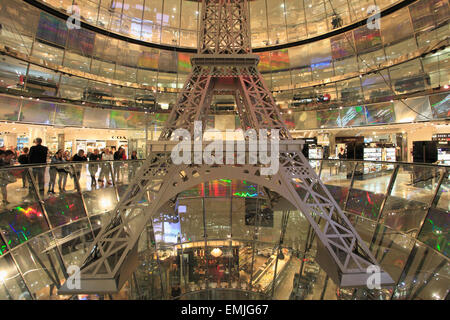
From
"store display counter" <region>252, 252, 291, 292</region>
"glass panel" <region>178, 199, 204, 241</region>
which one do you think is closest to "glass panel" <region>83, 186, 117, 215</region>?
"glass panel" <region>178, 199, 204, 241</region>

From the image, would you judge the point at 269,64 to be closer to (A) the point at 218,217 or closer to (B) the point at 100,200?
(A) the point at 218,217

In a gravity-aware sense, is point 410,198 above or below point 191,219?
above

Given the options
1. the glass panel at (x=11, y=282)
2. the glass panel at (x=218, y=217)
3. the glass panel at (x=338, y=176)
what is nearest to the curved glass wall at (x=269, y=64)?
the glass panel at (x=338, y=176)

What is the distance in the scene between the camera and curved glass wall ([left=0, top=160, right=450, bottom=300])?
13.7 ft

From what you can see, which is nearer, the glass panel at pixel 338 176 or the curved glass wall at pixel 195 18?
the glass panel at pixel 338 176

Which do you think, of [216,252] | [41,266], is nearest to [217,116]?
[216,252]

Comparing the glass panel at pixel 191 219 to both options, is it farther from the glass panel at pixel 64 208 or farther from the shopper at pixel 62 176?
the shopper at pixel 62 176

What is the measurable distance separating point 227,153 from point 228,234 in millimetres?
5421

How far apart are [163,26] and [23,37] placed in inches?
300

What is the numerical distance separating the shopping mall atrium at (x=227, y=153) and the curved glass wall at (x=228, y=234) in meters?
0.05

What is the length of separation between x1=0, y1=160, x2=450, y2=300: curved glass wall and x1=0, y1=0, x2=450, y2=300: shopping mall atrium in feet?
0.15

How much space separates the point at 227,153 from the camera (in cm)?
Answer: 524

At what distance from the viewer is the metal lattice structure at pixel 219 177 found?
13.8 feet

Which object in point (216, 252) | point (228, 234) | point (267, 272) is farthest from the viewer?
point (228, 234)
